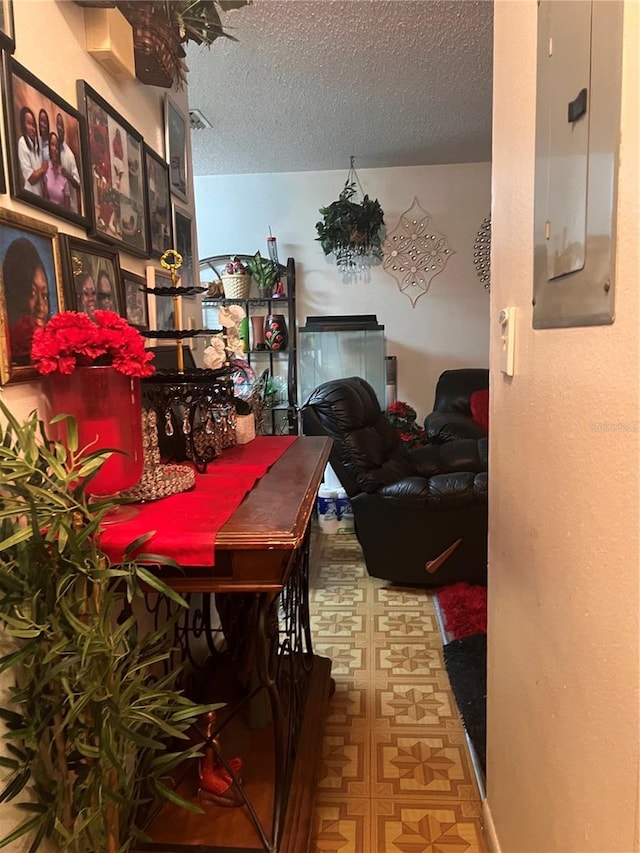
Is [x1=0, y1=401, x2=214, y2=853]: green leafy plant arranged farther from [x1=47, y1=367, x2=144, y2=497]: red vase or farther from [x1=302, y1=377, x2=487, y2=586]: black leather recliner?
[x1=302, y1=377, x2=487, y2=586]: black leather recliner

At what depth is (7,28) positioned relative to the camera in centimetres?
104

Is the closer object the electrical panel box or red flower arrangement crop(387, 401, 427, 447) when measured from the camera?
the electrical panel box

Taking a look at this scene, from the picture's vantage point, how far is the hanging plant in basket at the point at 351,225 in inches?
168

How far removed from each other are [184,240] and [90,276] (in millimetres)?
824

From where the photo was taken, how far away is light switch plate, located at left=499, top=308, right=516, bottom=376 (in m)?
1.20

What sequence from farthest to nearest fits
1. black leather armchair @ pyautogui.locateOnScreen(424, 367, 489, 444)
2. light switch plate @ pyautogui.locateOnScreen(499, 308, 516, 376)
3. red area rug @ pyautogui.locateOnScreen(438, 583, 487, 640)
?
black leather armchair @ pyautogui.locateOnScreen(424, 367, 489, 444) < red area rug @ pyautogui.locateOnScreen(438, 583, 487, 640) < light switch plate @ pyautogui.locateOnScreen(499, 308, 516, 376)

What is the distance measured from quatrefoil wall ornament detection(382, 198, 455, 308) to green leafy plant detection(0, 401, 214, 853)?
3.90 metres

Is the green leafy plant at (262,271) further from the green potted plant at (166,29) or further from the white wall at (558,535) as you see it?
the white wall at (558,535)

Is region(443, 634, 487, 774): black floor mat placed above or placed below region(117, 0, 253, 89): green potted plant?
below

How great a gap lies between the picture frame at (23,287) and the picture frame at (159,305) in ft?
1.70

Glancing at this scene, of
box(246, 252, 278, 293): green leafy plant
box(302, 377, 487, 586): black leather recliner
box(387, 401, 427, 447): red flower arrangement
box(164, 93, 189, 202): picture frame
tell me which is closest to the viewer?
box(164, 93, 189, 202): picture frame

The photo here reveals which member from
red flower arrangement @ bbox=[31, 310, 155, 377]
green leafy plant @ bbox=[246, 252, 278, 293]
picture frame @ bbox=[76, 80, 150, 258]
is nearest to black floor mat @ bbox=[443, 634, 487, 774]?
red flower arrangement @ bbox=[31, 310, 155, 377]

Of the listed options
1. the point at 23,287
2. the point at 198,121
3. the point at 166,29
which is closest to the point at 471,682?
the point at 23,287

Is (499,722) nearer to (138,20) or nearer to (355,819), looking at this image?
(355,819)
